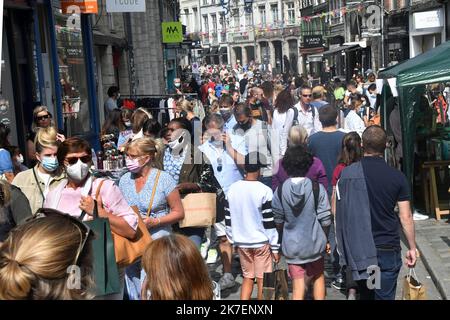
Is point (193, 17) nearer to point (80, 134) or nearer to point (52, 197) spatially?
point (80, 134)

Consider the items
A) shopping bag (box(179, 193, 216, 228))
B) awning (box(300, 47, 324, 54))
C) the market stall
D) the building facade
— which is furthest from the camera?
awning (box(300, 47, 324, 54))

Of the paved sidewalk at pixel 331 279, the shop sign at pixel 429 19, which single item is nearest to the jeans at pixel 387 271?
the paved sidewalk at pixel 331 279

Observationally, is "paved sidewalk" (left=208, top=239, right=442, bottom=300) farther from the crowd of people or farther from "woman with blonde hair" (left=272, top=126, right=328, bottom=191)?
"woman with blonde hair" (left=272, top=126, right=328, bottom=191)

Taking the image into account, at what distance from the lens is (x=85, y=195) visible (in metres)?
4.40

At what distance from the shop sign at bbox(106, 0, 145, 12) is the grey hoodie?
29.1 ft

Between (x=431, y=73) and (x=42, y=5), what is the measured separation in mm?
6635

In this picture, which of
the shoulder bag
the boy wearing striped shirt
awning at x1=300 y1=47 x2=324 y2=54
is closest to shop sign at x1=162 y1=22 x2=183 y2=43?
the boy wearing striped shirt

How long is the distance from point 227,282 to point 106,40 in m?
13.5

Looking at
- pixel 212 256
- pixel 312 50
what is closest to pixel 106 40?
pixel 212 256

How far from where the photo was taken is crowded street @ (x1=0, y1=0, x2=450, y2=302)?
9.32 ft

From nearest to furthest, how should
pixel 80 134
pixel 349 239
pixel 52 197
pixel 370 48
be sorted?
pixel 52 197, pixel 349 239, pixel 80 134, pixel 370 48

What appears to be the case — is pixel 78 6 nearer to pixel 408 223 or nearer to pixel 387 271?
pixel 408 223
